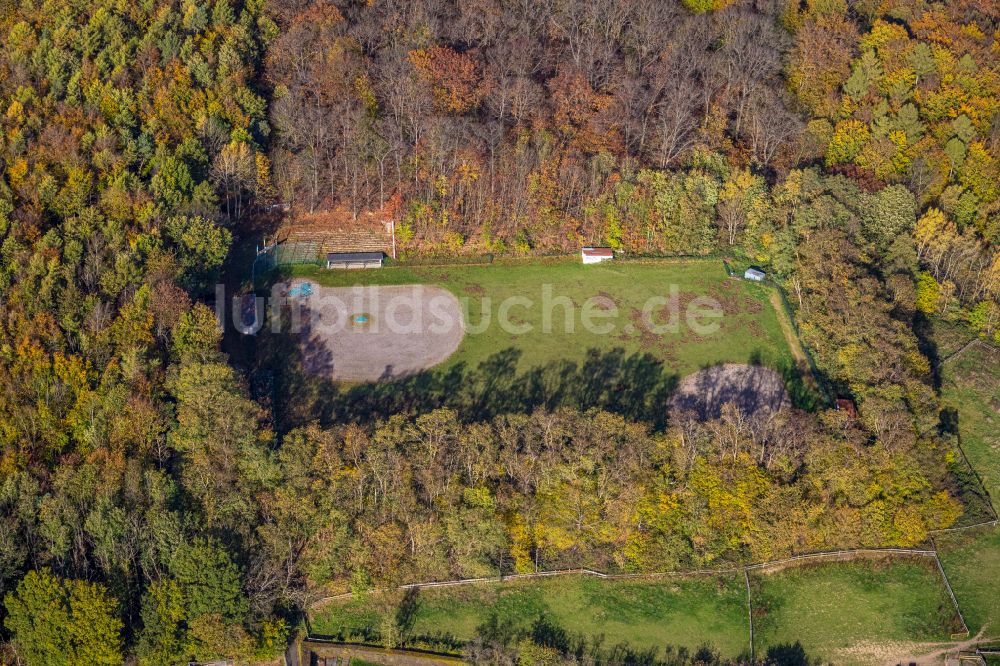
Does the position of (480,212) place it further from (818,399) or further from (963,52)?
(963,52)

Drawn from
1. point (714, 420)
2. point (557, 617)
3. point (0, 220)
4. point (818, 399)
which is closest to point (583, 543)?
point (557, 617)

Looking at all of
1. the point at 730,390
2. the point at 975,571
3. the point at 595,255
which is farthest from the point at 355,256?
the point at 975,571

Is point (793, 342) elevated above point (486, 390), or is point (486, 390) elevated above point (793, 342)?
point (793, 342)

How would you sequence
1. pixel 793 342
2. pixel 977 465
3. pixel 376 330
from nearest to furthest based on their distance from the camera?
pixel 977 465
pixel 793 342
pixel 376 330

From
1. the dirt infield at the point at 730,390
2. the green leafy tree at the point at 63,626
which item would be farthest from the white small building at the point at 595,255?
the green leafy tree at the point at 63,626

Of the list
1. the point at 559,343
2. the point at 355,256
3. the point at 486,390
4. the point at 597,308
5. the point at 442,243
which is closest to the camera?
the point at 486,390

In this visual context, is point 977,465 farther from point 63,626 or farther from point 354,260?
point 63,626

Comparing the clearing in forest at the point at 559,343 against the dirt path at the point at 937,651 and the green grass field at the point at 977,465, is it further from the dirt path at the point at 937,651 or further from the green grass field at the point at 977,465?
the dirt path at the point at 937,651
